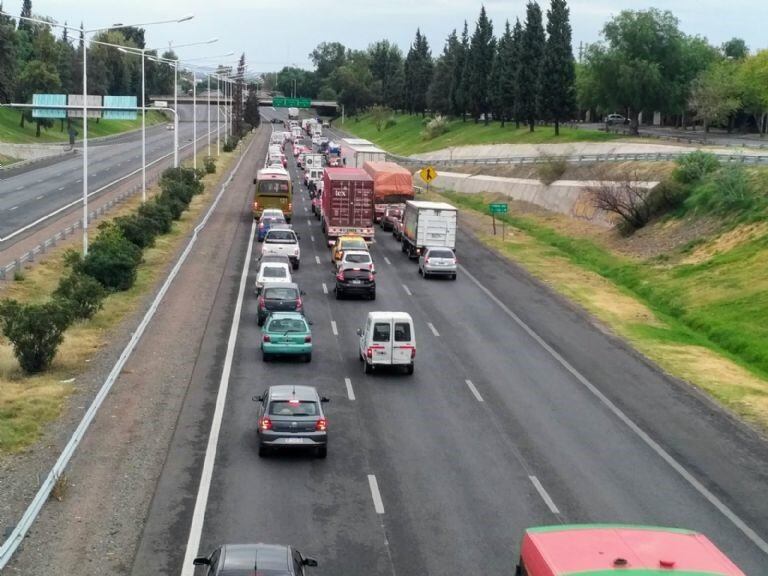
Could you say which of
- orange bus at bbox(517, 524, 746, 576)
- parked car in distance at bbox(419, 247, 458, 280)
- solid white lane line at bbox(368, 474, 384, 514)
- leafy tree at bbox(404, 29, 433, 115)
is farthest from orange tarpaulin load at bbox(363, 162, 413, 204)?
leafy tree at bbox(404, 29, 433, 115)

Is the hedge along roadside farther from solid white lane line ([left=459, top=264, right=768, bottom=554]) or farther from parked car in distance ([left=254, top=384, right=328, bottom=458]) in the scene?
solid white lane line ([left=459, top=264, right=768, bottom=554])

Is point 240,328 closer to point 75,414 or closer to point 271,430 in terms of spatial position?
point 75,414

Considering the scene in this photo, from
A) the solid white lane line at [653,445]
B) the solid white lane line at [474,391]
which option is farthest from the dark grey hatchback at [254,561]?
the solid white lane line at [474,391]

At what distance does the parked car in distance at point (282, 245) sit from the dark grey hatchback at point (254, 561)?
3666cm

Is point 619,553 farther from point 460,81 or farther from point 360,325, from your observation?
point 460,81

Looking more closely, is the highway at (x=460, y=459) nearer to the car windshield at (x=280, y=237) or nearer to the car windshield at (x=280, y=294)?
the car windshield at (x=280, y=294)

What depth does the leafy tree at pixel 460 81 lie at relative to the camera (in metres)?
144

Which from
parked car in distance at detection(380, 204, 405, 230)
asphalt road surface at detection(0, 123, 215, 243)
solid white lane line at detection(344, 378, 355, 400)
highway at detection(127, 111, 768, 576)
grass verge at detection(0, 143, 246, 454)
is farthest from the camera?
asphalt road surface at detection(0, 123, 215, 243)

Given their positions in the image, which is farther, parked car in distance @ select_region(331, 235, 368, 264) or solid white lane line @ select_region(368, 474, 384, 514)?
parked car in distance @ select_region(331, 235, 368, 264)

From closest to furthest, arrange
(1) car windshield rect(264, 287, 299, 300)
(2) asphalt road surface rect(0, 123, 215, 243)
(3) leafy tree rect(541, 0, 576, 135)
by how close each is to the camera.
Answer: (1) car windshield rect(264, 287, 299, 300), (2) asphalt road surface rect(0, 123, 215, 243), (3) leafy tree rect(541, 0, 576, 135)

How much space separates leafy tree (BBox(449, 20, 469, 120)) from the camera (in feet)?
472

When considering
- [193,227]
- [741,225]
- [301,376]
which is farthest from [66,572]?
[193,227]

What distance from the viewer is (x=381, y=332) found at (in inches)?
1225

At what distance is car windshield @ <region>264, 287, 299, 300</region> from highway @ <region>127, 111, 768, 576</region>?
1.13 m
